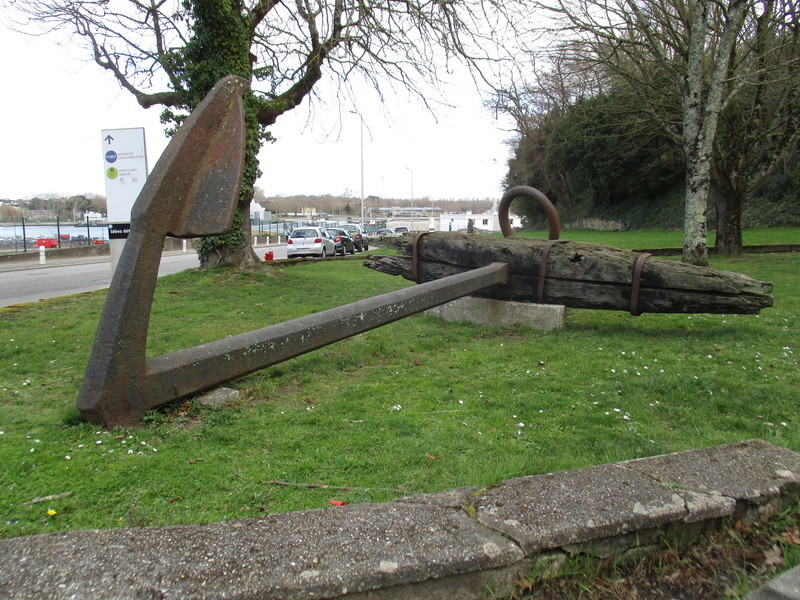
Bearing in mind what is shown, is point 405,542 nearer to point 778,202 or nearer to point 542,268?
point 542,268

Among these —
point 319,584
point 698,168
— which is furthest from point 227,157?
point 698,168

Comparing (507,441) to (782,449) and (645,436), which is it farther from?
(782,449)

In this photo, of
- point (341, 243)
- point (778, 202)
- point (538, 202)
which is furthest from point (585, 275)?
point (778, 202)

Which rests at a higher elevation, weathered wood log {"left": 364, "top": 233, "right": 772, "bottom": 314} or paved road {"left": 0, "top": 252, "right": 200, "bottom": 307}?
weathered wood log {"left": 364, "top": 233, "right": 772, "bottom": 314}

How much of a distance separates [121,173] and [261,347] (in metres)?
8.45

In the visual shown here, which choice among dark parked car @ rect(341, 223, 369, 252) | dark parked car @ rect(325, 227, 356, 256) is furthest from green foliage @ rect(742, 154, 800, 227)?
dark parked car @ rect(325, 227, 356, 256)

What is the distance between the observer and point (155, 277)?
355cm

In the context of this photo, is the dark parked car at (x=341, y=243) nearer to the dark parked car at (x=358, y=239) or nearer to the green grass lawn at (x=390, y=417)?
the dark parked car at (x=358, y=239)

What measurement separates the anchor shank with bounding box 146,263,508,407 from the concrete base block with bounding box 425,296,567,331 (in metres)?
1.85

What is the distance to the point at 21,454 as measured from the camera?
3021 mm

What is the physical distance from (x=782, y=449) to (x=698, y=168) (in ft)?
32.8

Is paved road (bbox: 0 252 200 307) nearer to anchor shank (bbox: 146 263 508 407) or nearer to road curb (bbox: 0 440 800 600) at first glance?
anchor shank (bbox: 146 263 508 407)

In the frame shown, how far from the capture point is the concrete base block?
21.1 ft

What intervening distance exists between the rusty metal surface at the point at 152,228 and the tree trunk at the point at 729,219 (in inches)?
627
